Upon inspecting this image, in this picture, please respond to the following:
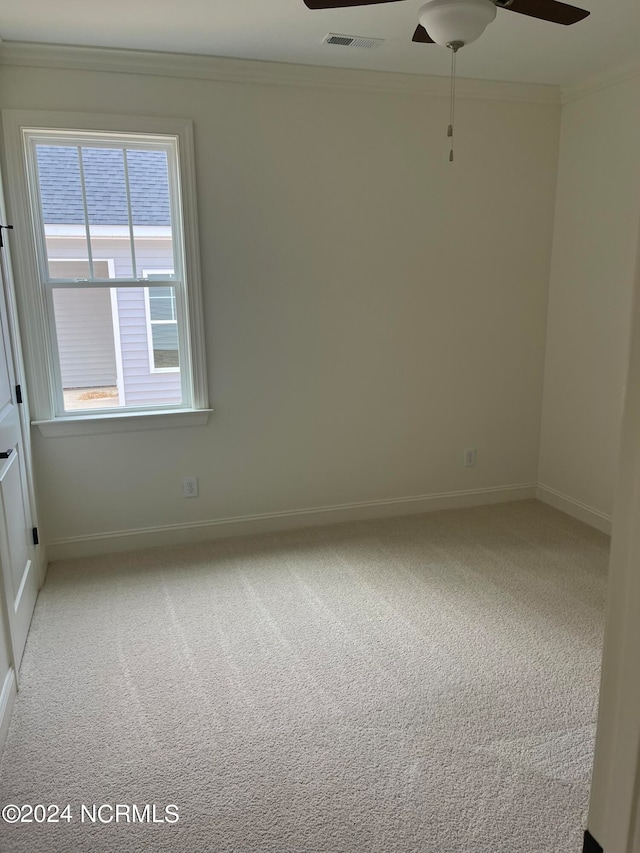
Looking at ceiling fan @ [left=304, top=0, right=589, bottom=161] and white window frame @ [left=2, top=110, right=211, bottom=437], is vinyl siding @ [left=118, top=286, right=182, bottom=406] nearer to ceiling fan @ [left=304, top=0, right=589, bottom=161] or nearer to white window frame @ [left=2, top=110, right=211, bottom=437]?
white window frame @ [left=2, top=110, right=211, bottom=437]

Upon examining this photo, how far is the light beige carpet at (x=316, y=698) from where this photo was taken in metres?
1.81

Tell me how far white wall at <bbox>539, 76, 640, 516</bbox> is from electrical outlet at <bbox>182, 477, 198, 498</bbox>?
8.21ft

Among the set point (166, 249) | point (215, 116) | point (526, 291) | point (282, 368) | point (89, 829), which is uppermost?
point (215, 116)

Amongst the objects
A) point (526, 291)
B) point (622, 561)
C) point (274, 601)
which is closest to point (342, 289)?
point (526, 291)

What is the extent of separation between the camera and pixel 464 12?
1.99m

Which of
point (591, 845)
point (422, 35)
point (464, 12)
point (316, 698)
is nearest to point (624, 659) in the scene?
point (591, 845)

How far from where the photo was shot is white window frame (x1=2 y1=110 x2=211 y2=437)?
3092 millimetres

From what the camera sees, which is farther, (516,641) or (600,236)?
(600,236)

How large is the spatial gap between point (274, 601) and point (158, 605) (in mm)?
585

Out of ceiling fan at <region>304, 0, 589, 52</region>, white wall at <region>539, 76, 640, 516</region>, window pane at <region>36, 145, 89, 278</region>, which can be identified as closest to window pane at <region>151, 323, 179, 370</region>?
window pane at <region>36, 145, 89, 278</region>

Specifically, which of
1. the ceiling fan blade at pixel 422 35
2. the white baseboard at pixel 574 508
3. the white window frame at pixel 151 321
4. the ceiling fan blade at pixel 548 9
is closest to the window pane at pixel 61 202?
the white window frame at pixel 151 321

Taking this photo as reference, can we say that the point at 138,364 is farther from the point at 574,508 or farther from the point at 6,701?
the point at 574,508

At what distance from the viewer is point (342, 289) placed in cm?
377

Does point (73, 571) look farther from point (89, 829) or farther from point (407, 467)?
point (407, 467)
